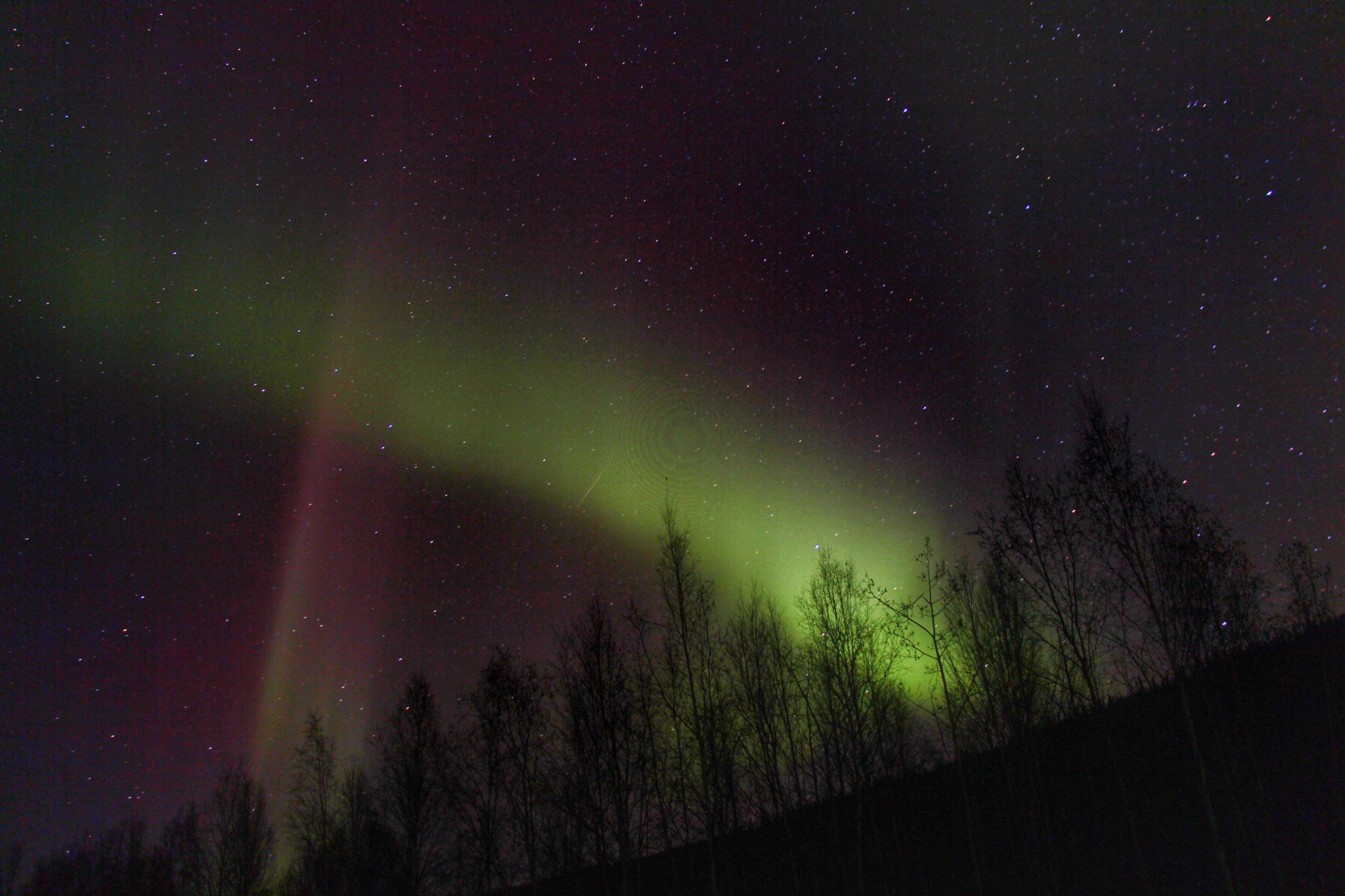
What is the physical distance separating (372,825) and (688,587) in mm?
33981

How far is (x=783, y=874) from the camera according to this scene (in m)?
33.1

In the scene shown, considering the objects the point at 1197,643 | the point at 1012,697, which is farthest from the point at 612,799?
the point at 1197,643

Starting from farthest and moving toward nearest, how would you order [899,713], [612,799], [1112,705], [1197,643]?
1. [1112,705]
2. [899,713]
3. [612,799]
4. [1197,643]

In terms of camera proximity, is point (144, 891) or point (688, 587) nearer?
point (688, 587)

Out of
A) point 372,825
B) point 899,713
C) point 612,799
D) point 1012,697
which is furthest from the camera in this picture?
point 372,825

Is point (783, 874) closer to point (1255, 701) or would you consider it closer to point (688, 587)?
point (688, 587)

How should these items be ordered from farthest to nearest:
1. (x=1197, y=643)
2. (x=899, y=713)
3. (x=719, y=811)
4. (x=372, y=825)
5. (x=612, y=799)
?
(x=372, y=825), (x=899, y=713), (x=719, y=811), (x=612, y=799), (x=1197, y=643)

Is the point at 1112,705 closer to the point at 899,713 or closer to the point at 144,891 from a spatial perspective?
the point at 899,713

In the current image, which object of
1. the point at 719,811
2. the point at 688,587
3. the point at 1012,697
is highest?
the point at 688,587

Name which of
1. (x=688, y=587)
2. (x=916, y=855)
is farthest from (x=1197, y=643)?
(x=916, y=855)

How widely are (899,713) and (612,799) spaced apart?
15415 millimetres

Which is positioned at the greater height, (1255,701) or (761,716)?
(761,716)

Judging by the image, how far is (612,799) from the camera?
86.6 feet

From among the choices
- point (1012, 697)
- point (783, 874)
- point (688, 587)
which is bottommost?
point (783, 874)
